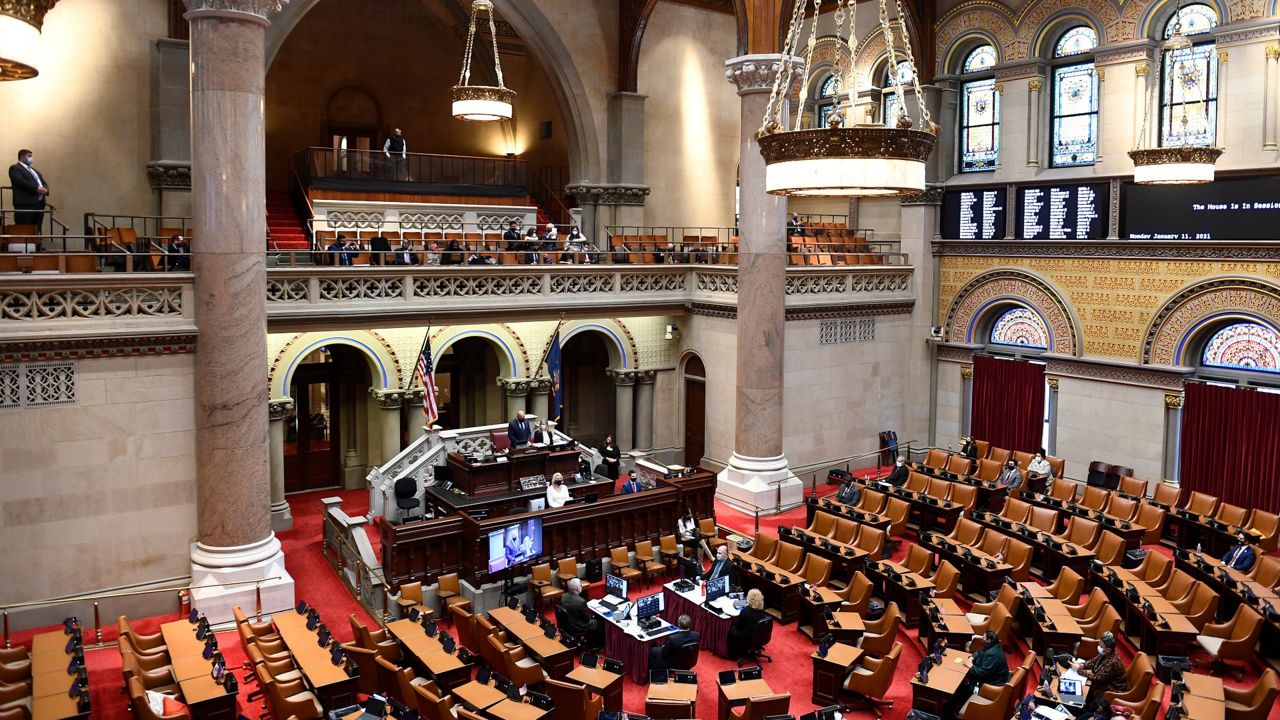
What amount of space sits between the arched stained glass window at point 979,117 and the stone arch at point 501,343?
10.8 meters

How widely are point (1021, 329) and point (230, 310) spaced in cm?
1605

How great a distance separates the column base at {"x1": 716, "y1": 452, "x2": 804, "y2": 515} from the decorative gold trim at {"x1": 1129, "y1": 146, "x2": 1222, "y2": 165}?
26.4ft

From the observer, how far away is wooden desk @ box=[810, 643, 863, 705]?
10.9 meters

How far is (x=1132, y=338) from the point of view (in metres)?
18.6

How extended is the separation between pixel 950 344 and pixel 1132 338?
410 centimetres

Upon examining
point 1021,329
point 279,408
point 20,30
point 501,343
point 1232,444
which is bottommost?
point 1232,444

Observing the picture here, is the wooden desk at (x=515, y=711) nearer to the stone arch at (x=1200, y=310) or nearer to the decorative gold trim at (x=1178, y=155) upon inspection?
the decorative gold trim at (x=1178, y=155)

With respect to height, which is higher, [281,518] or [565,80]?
[565,80]

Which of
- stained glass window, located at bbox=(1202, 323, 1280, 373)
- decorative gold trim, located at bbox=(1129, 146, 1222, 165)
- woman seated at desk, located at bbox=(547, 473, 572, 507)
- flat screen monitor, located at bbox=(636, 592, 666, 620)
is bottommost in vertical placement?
flat screen monitor, located at bbox=(636, 592, 666, 620)

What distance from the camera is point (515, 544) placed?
533 inches

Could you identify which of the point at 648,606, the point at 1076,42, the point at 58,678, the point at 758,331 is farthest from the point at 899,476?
the point at 58,678

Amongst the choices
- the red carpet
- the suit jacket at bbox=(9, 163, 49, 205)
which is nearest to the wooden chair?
the red carpet

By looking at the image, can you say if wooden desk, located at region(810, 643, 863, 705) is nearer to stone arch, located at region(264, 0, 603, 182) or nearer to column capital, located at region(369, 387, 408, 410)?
column capital, located at region(369, 387, 408, 410)

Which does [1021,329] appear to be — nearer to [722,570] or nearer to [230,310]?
[722,570]
